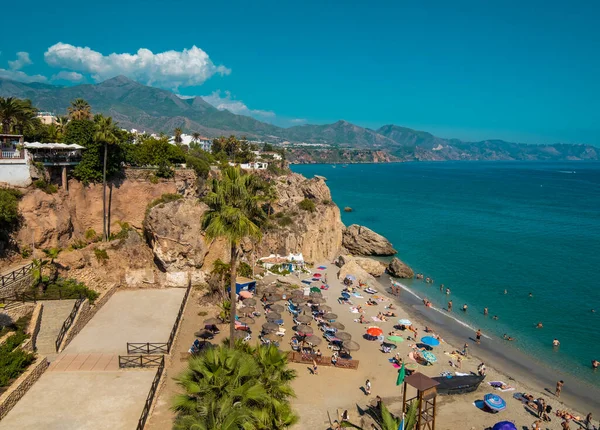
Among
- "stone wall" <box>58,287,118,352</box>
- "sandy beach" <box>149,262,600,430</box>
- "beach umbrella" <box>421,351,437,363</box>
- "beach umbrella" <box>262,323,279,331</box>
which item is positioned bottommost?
"sandy beach" <box>149,262,600,430</box>

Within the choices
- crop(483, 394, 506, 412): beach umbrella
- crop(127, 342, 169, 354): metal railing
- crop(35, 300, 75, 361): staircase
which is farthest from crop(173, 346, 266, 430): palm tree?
crop(483, 394, 506, 412): beach umbrella

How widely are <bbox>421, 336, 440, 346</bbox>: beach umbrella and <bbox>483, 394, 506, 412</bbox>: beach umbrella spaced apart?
6070 mm

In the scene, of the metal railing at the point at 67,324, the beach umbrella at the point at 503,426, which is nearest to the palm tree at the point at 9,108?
the metal railing at the point at 67,324

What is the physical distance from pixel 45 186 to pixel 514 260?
55.8 meters

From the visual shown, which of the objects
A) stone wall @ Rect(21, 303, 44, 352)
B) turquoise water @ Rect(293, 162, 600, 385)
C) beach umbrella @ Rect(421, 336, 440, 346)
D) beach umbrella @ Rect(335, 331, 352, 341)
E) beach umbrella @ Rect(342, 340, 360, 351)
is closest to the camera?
stone wall @ Rect(21, 303, 44, 352)

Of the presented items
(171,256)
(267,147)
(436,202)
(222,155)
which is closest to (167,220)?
(171,256)

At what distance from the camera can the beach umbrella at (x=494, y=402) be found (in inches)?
806

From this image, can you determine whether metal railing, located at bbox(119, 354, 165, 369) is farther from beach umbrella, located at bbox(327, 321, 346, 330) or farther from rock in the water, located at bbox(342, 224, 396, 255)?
rock in the water, located at bbox(342, 224, 396, 255)

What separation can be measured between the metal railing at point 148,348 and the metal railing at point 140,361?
14.3 inches

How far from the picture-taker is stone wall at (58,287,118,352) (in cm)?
2012

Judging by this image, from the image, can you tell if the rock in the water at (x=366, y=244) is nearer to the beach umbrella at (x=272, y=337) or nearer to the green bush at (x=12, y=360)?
the beach umbrella at (x=272, y=337)

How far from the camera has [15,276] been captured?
23031 mm

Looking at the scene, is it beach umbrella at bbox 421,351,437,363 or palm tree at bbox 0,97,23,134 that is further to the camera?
palm tree at bbox 0,97,23,134

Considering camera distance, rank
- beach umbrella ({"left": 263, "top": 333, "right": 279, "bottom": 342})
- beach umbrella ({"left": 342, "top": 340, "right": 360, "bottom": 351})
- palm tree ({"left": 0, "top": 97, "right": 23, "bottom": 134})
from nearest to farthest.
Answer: beach umbrella ({"left": 342, "top": 340, "right": 360, "bottom": 351})
beach umbrella ({"left": 263, "top": 333, "right": 279, "bottom": 342})
palm tree ({"left": 0, "top": 97, "right": 23, "bottom": 134})
